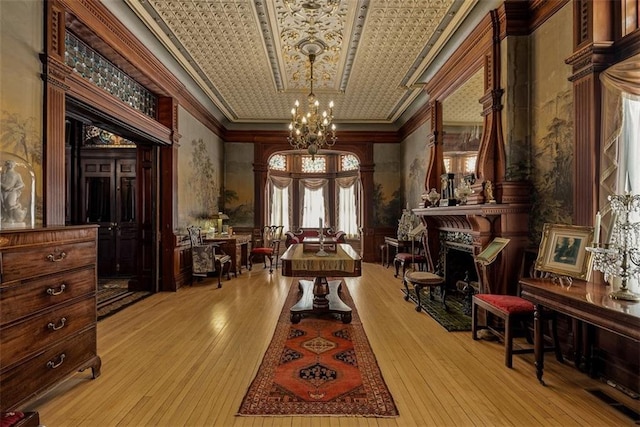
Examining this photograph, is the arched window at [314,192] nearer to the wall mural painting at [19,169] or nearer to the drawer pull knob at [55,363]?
the wall mural painting at [19,169]

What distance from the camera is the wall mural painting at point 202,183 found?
7.96 m

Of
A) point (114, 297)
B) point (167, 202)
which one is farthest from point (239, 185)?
point (114, 297)

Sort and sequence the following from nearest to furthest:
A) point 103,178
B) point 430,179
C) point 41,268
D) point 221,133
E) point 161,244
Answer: point 41,268 → point 161,244 → point 430,179 → point 103,178 → point 221,133

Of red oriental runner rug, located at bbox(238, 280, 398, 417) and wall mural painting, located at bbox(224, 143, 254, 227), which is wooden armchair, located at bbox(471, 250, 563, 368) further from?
wall mural painting, located at bbox(224, 143, 254, 227)

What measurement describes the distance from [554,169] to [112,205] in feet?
28.6

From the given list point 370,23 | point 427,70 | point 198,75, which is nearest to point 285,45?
point 370,23

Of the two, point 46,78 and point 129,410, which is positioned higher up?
point 46,78

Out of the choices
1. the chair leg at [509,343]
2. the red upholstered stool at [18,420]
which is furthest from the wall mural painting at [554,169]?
the red upholstered stool at [18,420]

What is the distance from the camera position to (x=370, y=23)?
507cm

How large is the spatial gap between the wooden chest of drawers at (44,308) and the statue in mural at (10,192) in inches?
16.7

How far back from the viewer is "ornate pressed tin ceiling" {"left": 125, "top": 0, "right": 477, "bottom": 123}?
4676mm

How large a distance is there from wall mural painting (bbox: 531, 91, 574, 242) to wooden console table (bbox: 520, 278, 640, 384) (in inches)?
37.2

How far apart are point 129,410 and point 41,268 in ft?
4.00

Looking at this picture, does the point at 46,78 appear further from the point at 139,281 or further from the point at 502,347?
the point at 502,347
